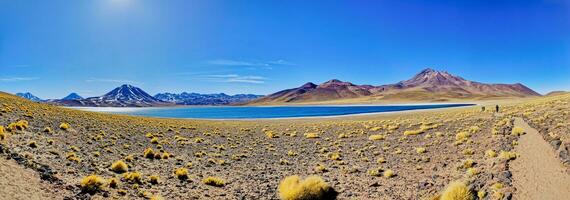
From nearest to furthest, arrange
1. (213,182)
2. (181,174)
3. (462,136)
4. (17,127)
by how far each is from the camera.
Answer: (213,182) → (181,174) → (17,127) → (462,136)

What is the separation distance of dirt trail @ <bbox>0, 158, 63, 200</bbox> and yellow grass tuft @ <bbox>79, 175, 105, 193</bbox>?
1.01m

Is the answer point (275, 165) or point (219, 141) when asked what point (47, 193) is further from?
point (219, 141)

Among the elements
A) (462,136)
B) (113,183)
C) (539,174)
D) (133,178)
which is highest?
(462,136)

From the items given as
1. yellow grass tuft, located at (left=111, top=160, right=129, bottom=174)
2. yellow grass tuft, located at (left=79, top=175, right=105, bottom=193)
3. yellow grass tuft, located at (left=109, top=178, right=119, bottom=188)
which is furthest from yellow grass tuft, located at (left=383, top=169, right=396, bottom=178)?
yellow grass tuft, located at (left=111, top=160, right=129, bottom=174)

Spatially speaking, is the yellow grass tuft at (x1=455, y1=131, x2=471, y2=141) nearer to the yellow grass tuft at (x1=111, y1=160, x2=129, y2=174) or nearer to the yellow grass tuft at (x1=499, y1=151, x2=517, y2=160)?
the yellow grass tuft at (x1=499, y1=151, x2=517, y2=160)

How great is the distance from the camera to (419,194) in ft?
41.3

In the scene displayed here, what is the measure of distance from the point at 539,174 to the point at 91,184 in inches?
631

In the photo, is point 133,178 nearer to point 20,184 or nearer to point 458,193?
point 20,184

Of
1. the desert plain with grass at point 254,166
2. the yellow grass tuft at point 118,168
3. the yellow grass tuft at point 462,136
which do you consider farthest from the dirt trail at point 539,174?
the yellow grass tuft at point 118,168

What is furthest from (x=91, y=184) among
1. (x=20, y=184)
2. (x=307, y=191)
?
(x=307, y=191)

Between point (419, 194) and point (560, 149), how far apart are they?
7.80m

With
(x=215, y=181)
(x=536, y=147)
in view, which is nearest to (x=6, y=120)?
(x=215, y=181)

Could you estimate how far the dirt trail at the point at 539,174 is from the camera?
10812mm

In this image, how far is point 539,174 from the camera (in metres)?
12.6
